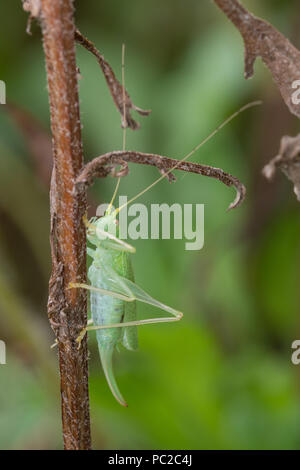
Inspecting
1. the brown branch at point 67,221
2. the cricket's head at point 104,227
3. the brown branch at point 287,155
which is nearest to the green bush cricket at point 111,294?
the cricket's head at point 104,227

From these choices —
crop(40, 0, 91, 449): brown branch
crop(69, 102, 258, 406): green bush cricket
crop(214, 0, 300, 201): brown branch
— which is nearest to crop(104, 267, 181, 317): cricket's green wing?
crop(69, 102, 258, 406): green bush cricket

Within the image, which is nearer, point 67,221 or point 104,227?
point 67,221

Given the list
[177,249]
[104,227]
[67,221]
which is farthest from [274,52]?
[177,249]

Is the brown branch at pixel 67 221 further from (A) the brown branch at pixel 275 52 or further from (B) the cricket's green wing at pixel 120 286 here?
(B) the cricket's green wing at pixel 120 286

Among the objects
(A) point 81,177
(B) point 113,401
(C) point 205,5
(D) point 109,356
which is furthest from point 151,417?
(C) point 205,5

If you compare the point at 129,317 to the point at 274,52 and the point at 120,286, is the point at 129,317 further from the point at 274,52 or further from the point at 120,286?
the point at 274,52

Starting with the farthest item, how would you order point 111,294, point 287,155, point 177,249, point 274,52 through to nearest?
1. point 177,249
2. point 111,294
3. point 274,52
4. point 287,155

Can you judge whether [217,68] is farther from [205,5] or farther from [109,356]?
[109,356]

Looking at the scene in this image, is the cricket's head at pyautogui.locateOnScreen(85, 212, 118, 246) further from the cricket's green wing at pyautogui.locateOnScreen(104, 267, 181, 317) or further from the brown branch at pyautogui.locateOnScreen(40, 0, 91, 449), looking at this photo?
the brown branch at pyautogui.locateOnScreen(40, 0, 91, 449)
